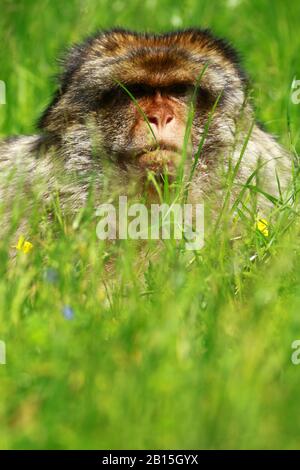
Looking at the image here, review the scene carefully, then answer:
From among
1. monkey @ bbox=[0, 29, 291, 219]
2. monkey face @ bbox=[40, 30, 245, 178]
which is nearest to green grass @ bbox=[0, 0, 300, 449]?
monkey @ bbox=[0, 29, 291, 219]

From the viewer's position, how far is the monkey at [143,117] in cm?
513

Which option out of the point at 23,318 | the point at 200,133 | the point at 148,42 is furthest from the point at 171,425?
the point at 148,42

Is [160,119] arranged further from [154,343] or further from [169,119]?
[154,343]

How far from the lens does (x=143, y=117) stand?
5.04m

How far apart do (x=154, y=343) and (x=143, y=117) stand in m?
2.24

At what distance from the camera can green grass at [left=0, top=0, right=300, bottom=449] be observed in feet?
8.95

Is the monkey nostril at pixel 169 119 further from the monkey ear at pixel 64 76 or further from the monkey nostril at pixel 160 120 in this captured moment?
the monkey ear at pixel 64 76

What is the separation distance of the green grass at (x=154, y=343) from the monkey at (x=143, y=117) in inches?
13.2

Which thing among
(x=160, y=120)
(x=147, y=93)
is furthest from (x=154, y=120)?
(x=147, y=93)

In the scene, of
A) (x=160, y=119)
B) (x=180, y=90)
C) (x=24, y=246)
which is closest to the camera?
(x=24, y=246)

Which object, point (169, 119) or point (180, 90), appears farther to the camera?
point (180, 90)

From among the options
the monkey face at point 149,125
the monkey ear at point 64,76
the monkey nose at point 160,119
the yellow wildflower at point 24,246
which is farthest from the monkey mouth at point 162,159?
the monkey ear at point 64,76

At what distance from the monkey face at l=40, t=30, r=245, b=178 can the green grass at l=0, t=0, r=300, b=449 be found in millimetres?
481

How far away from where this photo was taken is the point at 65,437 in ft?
8.80
